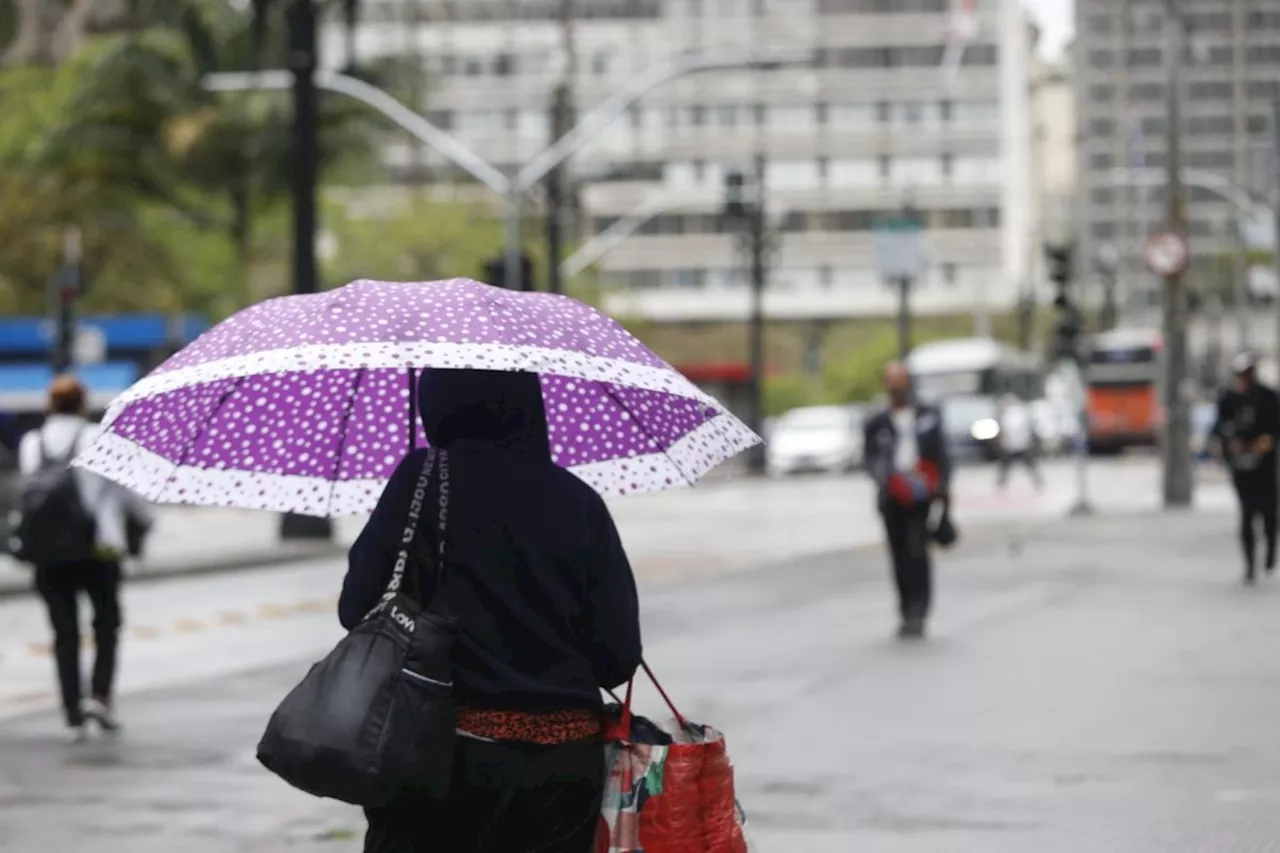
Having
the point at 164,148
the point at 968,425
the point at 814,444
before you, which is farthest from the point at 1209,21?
the point at 968,425

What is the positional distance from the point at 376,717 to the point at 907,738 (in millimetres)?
7600

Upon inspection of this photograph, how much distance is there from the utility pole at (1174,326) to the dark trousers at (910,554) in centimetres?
2091

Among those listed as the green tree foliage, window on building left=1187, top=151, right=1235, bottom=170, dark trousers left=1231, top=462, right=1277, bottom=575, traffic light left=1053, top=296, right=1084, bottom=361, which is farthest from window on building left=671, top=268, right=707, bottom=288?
dark trousers left=1231, top=462, right=1277, bottom=575

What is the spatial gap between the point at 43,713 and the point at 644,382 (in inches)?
372

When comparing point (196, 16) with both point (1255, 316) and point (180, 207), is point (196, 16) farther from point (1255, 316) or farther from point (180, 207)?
point (1255, 316)

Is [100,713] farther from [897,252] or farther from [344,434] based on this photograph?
[897,252]

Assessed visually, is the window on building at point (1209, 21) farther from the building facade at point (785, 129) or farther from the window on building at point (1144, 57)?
the building facade at point (785, 129)

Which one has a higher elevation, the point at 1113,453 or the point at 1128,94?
the point at 1128,94

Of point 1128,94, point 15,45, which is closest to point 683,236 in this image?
point 1128,94

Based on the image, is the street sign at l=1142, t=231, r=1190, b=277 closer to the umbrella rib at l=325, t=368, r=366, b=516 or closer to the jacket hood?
the umbrella rib at l=325, t=368, r=366, b=516

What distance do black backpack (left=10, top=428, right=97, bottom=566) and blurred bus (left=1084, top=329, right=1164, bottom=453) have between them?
64.0m

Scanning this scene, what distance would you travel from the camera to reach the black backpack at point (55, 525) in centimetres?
1216

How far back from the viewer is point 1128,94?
329 feet

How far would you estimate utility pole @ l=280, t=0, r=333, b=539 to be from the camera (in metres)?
30.0
